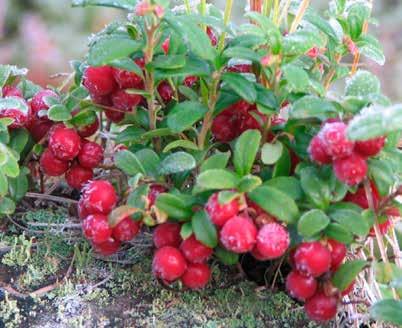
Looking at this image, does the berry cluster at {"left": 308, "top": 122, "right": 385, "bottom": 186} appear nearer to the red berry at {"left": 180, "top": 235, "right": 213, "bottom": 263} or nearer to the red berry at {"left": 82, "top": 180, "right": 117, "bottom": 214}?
the red berry at {"left": 180, "top": 235, "right": 213, "bottom": 263}

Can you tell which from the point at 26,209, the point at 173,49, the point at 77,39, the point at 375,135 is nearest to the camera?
the point at 375,135

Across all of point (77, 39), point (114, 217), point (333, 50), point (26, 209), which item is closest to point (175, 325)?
point (114, 217)

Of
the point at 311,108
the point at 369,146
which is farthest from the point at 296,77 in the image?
the point at 369,146

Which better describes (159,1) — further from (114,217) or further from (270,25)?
(114,217)

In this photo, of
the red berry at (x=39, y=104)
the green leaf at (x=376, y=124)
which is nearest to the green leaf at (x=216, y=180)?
the green leaf at (x=376, y=124)

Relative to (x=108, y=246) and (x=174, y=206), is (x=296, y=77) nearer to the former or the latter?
(x=174, y=206)
